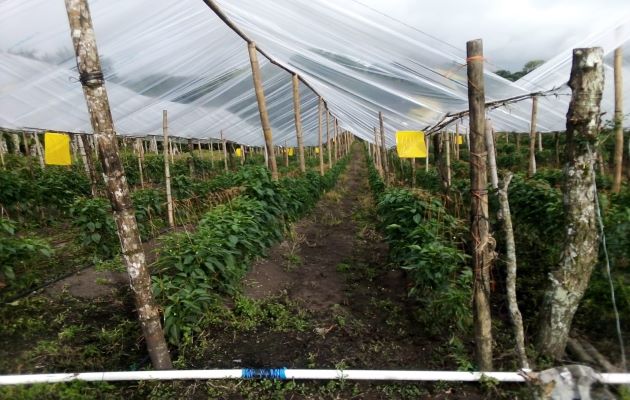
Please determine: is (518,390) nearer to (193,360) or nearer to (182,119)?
(193,360)

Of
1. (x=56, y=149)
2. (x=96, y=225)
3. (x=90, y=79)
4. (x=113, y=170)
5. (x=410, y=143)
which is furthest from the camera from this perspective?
(x=410, y=143)

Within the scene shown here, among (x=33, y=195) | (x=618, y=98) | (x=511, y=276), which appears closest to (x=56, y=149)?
(x=33, y=195)

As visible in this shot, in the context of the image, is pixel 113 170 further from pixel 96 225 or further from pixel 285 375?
pixel 96 225

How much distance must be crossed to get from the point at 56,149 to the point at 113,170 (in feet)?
13.1

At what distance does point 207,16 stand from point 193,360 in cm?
387

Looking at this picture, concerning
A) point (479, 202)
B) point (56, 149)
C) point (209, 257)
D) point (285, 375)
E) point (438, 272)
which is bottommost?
point (285, 375)

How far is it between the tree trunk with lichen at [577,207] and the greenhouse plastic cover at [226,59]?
84 cm

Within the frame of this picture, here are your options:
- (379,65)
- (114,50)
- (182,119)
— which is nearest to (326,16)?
(379,65)

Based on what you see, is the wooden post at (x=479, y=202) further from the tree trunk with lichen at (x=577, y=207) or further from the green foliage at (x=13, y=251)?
the green foliage at (x=13, y=251)

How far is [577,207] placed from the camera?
2623 mm

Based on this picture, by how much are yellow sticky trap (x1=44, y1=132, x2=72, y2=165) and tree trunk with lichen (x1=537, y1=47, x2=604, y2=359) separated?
5991 mm

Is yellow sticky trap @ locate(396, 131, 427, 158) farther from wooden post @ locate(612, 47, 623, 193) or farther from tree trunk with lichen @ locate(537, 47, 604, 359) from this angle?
tree trunk with lichen @ locate(537, 47, 604, 359)

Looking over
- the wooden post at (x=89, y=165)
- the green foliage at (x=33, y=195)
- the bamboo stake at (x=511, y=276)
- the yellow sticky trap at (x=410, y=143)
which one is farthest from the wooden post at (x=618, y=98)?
the green foliage at (x=33, y=195)

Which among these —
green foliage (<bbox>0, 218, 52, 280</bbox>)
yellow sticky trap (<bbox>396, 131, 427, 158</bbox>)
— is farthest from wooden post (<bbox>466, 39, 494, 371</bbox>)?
yellow sticky trap (<bbox>396, 131, 427, 158</bbox>)
